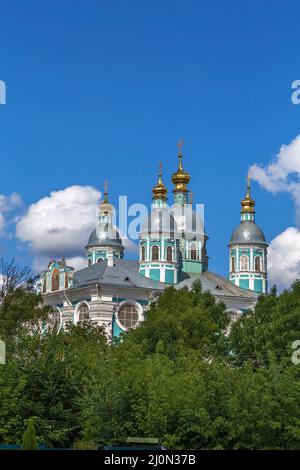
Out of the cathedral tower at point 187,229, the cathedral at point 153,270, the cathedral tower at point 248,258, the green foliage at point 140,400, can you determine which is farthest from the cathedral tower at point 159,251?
the green foliage at point 140,400

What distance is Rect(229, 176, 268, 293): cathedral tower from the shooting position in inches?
3135

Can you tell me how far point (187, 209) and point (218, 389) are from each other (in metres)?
55.3

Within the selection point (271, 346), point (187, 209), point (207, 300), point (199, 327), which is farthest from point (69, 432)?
point (187, 209)

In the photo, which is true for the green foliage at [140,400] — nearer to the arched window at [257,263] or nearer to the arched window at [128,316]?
the arched window at [128,316]

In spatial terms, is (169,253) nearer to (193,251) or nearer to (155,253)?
(155,253)

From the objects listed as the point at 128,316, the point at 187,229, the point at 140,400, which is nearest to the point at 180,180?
the point at 187,229

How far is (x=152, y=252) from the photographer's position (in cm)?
7338

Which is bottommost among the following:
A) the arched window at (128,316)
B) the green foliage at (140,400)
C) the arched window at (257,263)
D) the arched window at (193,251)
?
the green foliage at (140,400)

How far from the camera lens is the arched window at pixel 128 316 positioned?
66688mm

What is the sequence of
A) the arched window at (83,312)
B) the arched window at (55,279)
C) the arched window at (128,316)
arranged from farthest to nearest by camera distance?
the arched window at (55,279) → the arched window at (83,312) → the arched window at (128,316)

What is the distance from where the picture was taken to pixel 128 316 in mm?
67250

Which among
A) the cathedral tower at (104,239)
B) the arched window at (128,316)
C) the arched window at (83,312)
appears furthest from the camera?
the cathedral tower at (104,239)

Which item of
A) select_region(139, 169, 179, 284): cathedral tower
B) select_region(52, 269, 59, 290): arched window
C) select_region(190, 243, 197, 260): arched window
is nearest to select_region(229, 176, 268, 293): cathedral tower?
select_region(190, 243, 197, 260): arched window

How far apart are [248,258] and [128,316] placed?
644 inches
